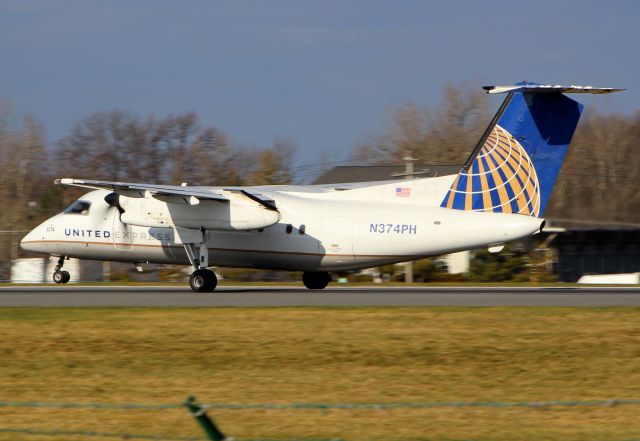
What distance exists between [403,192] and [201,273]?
602 centimetres

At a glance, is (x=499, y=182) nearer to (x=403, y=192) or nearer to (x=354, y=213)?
(x=403, y=192)

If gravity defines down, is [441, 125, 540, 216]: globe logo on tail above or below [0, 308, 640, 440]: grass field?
above

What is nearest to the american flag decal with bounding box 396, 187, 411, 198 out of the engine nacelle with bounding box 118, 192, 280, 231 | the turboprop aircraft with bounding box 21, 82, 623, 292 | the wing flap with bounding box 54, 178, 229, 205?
the turboprop aircraft with bounding box 21, 82, 623, 292

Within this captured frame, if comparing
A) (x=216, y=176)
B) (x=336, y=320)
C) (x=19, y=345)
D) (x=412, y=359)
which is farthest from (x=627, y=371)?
(x=216, y=176)

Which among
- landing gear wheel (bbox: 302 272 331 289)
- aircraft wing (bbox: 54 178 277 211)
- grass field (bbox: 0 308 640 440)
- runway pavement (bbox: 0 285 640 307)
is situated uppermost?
aircraft wing (bbox: 54 178 277 211)

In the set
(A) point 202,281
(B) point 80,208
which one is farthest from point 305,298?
(B) point 80,208

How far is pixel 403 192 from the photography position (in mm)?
25797

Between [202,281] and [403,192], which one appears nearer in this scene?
[403,192]

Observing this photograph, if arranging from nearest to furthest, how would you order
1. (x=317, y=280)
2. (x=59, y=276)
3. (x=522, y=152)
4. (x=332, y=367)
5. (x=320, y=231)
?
(x=332, y=367)
(x=522, y=152)
(x=320, y=231)
(x=317, y=280)
(x=59, y=276)

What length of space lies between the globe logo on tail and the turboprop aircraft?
3cm

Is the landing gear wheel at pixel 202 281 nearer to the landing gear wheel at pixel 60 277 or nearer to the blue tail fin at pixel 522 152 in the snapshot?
the landing gear wheel at pixel 60 277

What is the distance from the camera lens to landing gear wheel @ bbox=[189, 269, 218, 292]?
2656 cm

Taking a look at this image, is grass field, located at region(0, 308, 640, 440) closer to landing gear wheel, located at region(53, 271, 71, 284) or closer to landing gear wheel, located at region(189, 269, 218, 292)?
landing gear wheel, located at region(189, 269, 218, 292)

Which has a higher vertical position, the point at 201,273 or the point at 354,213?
the point at 354,213
